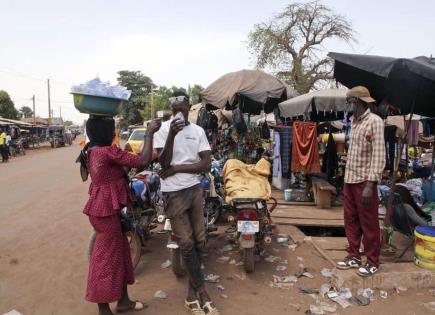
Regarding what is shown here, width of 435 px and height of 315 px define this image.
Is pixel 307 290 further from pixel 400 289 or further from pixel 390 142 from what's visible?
pixel 390 142

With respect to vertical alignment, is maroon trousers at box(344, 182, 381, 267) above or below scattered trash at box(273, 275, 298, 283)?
above

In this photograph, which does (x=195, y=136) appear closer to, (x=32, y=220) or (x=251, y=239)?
(x=251, y=239)

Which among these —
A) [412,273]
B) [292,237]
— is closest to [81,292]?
[292,237]

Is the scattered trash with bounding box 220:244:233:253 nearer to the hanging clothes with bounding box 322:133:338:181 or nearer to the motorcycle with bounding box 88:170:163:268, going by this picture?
the motorcycle with bounding box 88:170:163:268

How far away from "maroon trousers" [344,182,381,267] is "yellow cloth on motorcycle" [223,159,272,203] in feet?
3.60

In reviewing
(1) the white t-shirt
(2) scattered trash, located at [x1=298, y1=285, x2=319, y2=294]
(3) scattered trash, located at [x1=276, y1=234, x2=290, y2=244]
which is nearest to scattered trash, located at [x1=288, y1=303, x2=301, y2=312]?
(2) scattered trash, located at [x1=298, y1=285, x2=319, y2=294]

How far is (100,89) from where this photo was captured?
11.5 ft

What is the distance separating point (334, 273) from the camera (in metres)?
4.41

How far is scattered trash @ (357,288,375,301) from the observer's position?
4.11 m

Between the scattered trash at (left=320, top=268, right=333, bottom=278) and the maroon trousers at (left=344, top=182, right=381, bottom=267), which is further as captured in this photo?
the scattered trash at (left=320, top=268, right=333, bottom=278)

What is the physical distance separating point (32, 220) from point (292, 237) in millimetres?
4902

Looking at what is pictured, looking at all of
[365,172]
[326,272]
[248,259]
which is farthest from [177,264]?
[365,172]

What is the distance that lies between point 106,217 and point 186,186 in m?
0.78

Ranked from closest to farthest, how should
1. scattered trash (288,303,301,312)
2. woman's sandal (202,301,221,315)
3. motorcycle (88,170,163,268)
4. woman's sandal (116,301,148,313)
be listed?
1. woman's sandal (202,301,221,315)
2. woman's sandal (116,301,148,313)
3. scattered trash (288,303,301,312)
4. motorcycle (88,170,163,268)
